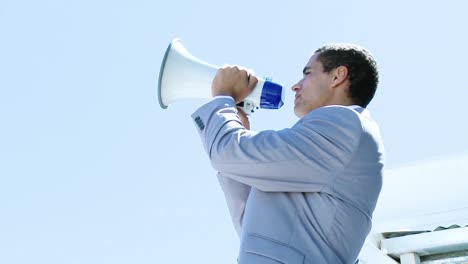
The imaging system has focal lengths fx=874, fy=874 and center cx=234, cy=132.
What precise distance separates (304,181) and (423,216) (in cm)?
243

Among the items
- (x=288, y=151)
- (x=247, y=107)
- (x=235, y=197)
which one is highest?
(x=247, y=107)

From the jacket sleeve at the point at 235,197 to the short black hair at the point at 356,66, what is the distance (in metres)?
0.48

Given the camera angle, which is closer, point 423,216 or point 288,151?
point 288,151

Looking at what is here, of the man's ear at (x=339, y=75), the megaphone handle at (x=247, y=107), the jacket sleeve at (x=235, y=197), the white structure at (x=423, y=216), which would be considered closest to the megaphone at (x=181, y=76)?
the megaphone handle at (x=247, y=107)

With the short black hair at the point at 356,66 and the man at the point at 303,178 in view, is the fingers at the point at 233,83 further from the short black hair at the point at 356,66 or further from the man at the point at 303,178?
the short black hair at the point at 356,66

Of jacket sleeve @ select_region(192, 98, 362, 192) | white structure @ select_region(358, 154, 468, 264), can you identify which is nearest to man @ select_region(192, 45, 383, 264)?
jacket sleeve @ select_region(192, 98, 362, 192)

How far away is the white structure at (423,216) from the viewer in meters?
4.66

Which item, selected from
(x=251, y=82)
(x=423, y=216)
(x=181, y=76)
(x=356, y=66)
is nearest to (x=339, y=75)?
(x=356, y=66)

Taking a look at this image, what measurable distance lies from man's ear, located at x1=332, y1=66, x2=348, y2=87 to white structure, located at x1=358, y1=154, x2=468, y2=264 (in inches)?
75.3

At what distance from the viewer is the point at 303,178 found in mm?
2518

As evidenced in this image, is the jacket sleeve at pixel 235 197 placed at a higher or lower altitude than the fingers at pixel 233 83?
lower

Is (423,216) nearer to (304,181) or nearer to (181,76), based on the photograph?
(181,76)

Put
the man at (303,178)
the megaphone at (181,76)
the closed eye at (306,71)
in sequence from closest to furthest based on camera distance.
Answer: the man at (303,178) < the closed eye at (306,71) < the megaphone at (181,76)

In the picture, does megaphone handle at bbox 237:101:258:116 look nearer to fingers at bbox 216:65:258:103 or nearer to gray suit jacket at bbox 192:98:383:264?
fingers at bbox 216:65:258:103
